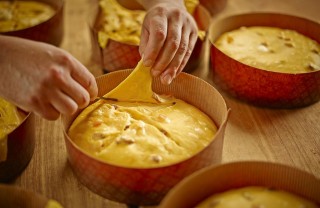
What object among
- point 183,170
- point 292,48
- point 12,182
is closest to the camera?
point 183,170

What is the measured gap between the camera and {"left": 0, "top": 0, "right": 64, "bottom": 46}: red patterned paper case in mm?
1875

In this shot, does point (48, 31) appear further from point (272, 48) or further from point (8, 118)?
point (272, 48)

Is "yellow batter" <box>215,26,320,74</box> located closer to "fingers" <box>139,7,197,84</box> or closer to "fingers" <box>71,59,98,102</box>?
"fingers" <box>139,7,197,84</box>

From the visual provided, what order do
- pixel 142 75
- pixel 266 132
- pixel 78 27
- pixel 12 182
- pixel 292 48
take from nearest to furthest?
pixel 12 182 → pixel 142 75 → pixel 266 132 → pixel 292 48 → pixel 78 27

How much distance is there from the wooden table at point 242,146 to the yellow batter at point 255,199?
28 cm

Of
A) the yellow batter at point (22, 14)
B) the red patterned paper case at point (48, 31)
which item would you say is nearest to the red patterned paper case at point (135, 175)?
the red patterned paper case at point (48, 31)

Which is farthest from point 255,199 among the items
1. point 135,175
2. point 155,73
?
point 155,73

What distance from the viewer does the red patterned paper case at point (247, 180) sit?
3.88 feet

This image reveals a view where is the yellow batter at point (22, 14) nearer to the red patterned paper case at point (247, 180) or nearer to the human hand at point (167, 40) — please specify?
the human hand at point (167, 40)

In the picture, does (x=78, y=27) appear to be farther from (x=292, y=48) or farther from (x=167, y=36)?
(x=292, y=48)

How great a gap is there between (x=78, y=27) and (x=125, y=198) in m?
1.30

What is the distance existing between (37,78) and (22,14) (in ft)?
3.76

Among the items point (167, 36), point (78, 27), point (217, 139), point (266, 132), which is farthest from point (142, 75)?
point (78, 27)

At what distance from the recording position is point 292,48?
191 cm
